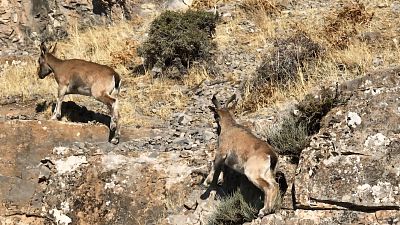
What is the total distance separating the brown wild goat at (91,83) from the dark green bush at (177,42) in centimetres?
320

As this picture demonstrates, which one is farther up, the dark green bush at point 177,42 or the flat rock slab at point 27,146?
the dark green bush at point 177,42

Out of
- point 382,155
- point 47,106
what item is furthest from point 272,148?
point 47,106

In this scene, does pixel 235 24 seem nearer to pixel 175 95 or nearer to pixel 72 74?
pixel 175 95

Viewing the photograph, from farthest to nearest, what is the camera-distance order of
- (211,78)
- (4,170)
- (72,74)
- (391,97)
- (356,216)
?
(211,78)
(72,74)
(4,170)
(391,97)
(356,216)

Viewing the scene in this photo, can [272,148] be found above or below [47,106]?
above

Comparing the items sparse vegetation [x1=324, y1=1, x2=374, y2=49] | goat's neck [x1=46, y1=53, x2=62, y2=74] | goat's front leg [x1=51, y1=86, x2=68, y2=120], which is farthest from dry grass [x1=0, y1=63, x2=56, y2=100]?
sparse vegetation [x1=324, y1=1, x2=374, y2=49]

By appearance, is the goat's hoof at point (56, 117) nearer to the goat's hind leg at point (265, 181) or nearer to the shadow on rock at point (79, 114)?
the shadow on rock at point (79, 114)

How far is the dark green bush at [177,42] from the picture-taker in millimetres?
16859

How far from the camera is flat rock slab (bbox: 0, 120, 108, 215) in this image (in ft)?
40.7

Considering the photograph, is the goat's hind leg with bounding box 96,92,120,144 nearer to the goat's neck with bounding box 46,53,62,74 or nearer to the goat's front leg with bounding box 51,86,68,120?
the goat's front leg with bounding box 51,86,68,120

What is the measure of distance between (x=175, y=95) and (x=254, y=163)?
580 cm

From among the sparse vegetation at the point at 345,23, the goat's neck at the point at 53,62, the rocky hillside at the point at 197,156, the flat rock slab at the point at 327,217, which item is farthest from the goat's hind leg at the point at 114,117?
the sparse vegetation at the point at 345,23

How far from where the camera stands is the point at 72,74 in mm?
13852

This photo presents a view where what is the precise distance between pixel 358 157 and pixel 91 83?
19.8 ft
